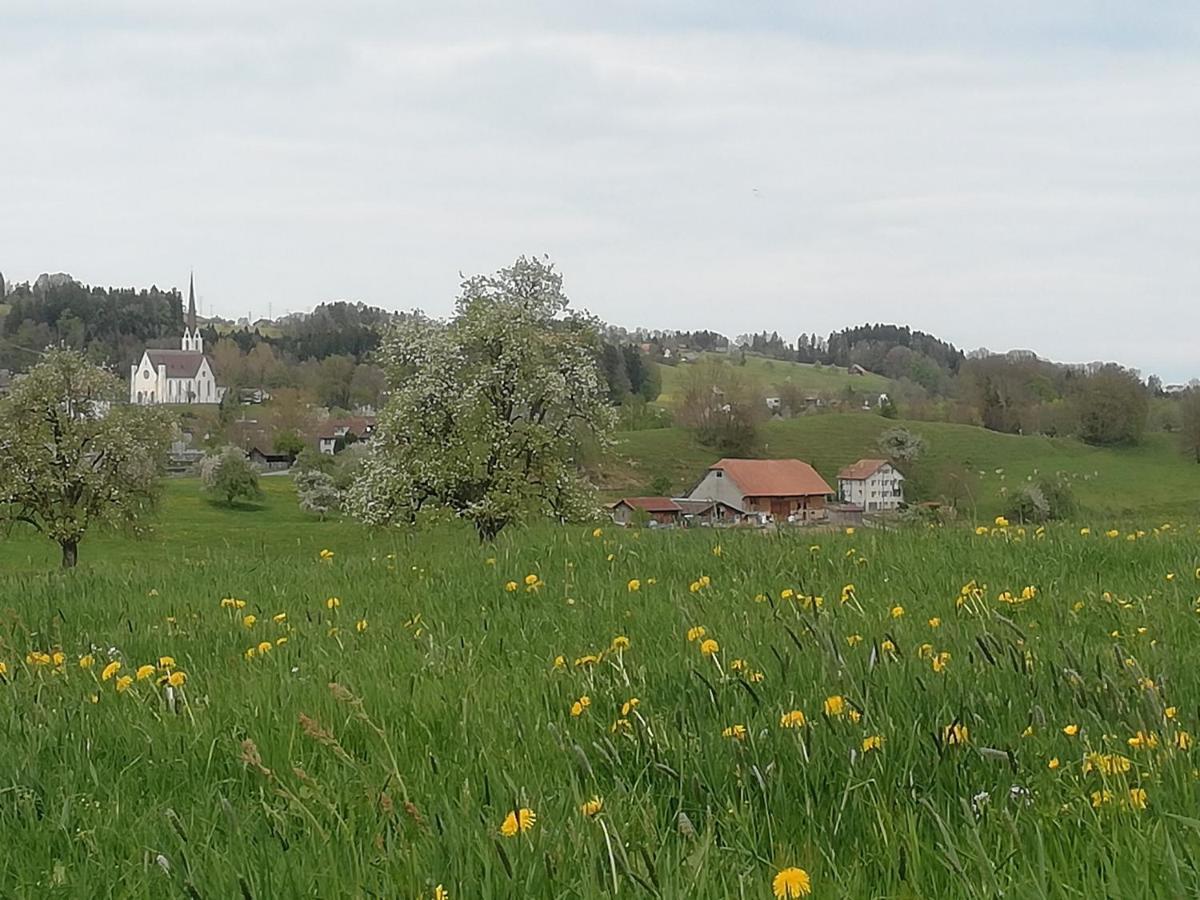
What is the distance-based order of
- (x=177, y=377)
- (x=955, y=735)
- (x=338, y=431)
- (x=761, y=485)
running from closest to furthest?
(x=955, y=735)
(x=761, y=485)
(x=338, y=431)
(x=177, y=377)

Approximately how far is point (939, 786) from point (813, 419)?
115 metres

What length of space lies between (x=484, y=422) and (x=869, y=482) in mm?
44944

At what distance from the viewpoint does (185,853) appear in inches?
84.1

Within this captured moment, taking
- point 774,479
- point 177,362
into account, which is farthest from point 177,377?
point 774,479

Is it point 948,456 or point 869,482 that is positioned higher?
point 948,456

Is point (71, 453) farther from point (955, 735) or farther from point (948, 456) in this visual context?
point (948, 456)

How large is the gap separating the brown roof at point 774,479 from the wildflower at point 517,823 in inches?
2937

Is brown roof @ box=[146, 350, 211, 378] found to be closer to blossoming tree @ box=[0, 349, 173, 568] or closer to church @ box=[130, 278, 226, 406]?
church @ box=[130, 278, 226, 406]

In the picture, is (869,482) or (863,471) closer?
(869,482)

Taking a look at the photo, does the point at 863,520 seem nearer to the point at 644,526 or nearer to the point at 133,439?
the point at 644,526

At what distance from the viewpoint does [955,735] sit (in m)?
2.67

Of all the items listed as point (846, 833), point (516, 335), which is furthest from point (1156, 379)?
point (846, 833)

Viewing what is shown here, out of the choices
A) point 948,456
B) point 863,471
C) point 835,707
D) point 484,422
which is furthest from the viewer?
point 948,456

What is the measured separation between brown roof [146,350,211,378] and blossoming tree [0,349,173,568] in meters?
129
